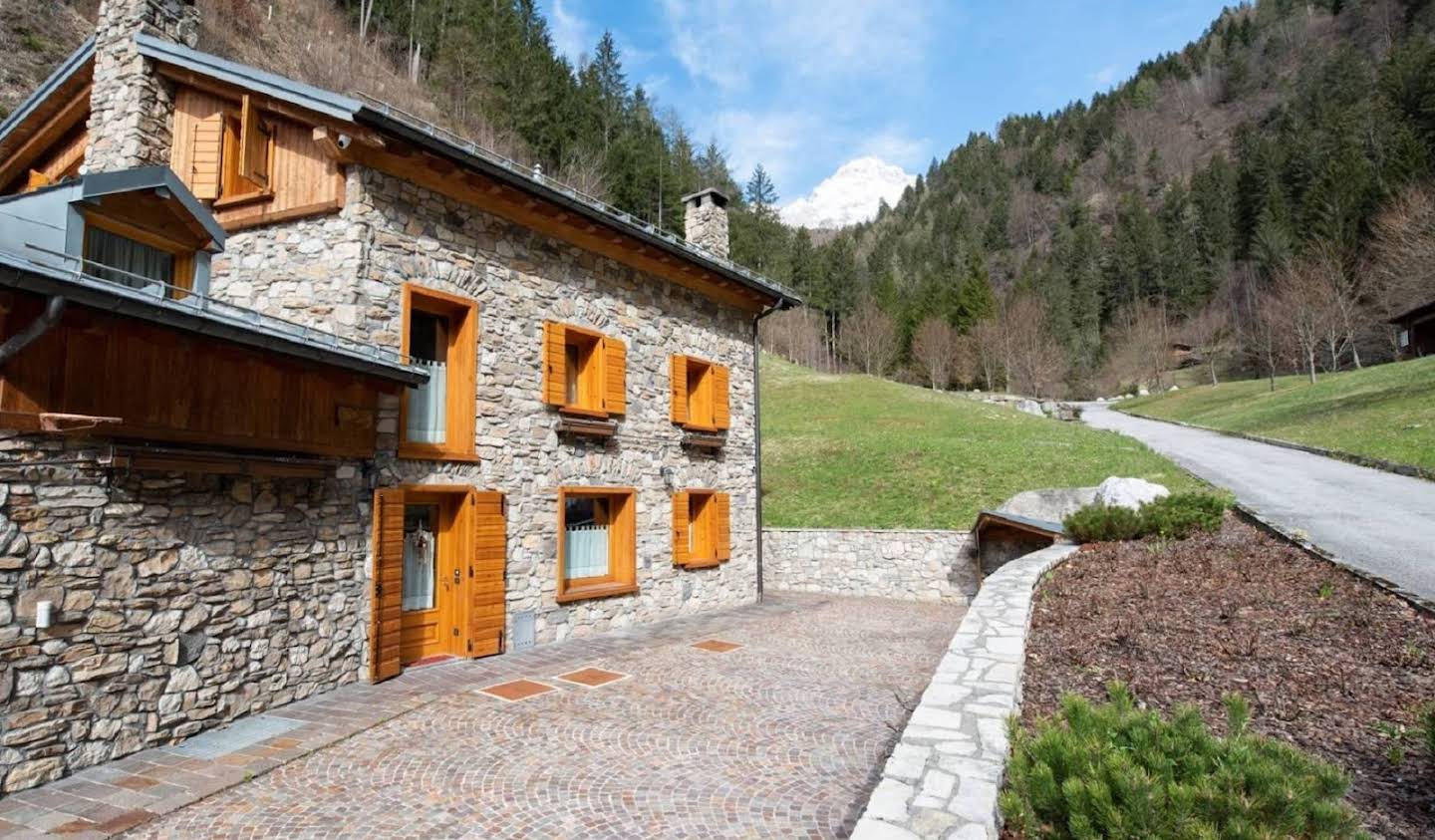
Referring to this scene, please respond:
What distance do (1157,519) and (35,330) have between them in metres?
13.5

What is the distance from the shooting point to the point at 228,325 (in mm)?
6086

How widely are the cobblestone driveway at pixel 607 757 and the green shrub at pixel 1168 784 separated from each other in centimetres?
202

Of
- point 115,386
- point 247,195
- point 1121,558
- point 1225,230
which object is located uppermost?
point 1225,230

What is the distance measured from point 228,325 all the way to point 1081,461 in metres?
22.0

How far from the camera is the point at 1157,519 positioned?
11258 mm

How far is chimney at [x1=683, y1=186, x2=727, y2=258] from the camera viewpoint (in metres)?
15.5

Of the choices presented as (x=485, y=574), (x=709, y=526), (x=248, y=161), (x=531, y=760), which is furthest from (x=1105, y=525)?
(x=248, y=161)

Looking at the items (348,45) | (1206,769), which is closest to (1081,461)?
(1206,769)

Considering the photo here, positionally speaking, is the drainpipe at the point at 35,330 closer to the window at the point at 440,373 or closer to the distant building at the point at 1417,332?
the window at the point at 440,373

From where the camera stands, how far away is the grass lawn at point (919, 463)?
62.4 ft

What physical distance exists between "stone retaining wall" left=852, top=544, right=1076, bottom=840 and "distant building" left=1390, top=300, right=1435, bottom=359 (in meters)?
43.1

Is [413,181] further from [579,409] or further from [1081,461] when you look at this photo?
[1081,461]

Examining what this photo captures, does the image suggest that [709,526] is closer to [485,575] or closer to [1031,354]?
[485,575]

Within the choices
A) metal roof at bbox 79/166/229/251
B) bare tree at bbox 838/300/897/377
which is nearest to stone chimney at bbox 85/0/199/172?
metal roof at bbox 79/166/229/251
